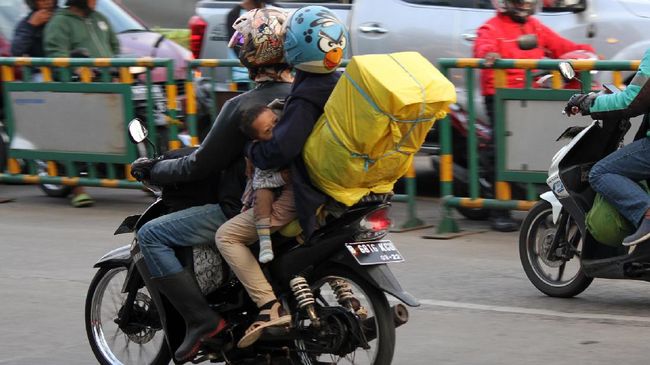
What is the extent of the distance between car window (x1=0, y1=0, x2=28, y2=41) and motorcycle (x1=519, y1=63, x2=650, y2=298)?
719 centimetres

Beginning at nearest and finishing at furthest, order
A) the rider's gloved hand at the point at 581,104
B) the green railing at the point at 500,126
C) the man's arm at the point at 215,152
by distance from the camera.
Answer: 1. the man's arm at the point at 215,152
2. the rider's gloved hand at the point at 581,104
3. the green railing at the point at 500,126

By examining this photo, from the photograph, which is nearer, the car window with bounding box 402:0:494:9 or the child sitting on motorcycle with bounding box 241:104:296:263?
the child sitting on motorcycle with bounding box 241:104:296:263

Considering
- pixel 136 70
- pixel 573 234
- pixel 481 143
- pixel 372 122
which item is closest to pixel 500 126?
pixel 481 143

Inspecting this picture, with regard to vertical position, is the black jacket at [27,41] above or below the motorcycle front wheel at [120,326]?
below

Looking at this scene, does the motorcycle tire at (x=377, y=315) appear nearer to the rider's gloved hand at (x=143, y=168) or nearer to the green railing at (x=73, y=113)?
the rider's gloved hand at (x=143, y=168)

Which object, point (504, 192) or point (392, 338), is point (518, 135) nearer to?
point (504, 192)

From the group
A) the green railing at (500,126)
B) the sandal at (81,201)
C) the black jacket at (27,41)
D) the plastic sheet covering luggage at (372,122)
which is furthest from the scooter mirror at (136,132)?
the black jacket at (27,41)

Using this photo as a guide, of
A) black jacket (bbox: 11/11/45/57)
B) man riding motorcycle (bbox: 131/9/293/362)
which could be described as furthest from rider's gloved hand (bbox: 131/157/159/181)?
black jacket (bbox: 11/11/45/57)

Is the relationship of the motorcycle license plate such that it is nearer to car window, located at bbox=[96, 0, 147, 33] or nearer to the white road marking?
the white road marking

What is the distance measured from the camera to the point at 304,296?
17.4 feet

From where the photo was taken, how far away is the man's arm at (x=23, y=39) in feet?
39.8

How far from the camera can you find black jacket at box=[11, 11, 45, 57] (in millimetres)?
12133

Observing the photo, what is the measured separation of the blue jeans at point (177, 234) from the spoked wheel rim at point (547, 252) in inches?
104

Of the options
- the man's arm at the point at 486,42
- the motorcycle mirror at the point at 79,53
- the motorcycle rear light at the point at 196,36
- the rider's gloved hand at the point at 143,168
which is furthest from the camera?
the motorcycle rear light at the point at 196,36
